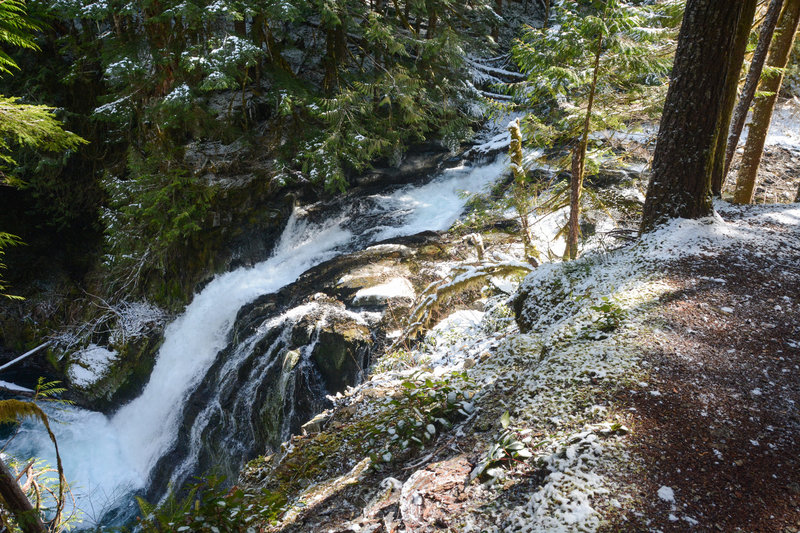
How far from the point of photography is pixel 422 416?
10.6ft

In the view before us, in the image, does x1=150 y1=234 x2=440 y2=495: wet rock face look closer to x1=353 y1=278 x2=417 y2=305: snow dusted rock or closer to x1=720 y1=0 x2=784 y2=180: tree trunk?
x1=353 y1=278 x2=417 y2=305: snow dusted rock

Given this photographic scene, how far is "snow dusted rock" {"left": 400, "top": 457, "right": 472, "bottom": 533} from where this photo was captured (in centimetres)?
202

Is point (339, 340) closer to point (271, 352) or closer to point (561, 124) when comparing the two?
point (271, 352)

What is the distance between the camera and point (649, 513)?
166 centimetres

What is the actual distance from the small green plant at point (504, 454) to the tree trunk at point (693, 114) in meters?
3.51

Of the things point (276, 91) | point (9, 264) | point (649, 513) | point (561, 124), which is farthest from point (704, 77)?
point (9, 264)

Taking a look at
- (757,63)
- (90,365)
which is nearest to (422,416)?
(757,63)

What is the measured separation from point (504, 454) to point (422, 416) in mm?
1112

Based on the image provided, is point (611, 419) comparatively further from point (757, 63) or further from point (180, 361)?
point (180, 361)

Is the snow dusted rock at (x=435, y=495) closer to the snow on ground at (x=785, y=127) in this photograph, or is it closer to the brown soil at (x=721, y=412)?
the brown soil at (x=721, y=412)

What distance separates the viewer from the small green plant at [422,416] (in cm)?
304

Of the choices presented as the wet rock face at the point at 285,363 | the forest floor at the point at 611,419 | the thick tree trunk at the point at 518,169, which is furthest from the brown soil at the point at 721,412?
the wet rock face at the point at 285,363

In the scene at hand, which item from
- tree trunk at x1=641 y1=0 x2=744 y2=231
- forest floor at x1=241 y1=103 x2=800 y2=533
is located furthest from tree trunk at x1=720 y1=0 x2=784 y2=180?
forest floor at x1=241 y1=103 x2=800 y2=533

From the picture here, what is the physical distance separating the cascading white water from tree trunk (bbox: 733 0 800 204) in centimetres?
567
